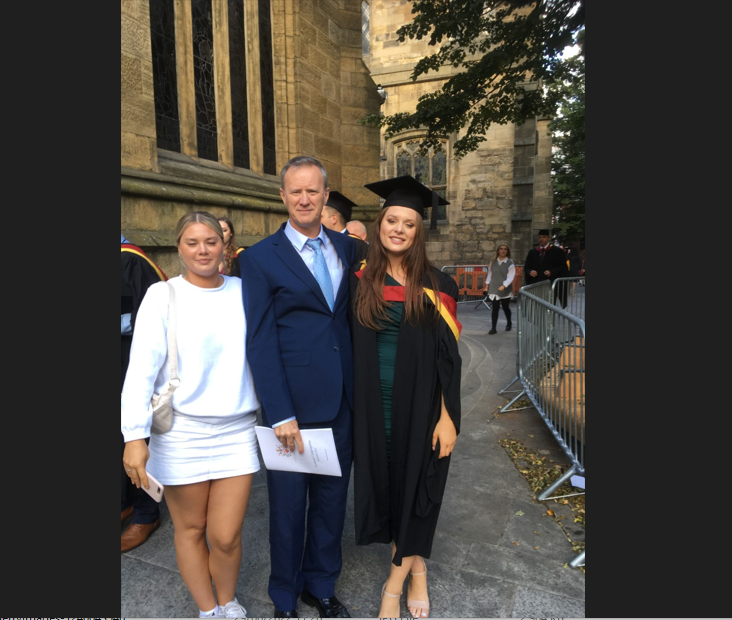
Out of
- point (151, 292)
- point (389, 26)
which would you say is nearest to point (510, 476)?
point (151, 292)

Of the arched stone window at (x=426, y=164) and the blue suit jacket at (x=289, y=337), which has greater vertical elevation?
the arched stone window at (x=426, y=164)

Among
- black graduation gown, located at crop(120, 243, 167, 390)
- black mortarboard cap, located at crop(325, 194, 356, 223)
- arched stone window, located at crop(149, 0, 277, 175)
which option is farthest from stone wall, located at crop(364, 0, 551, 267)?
black graduation gown, located at crop(120, 243, 167, 390)

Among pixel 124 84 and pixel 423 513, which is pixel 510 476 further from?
pixel 124 84

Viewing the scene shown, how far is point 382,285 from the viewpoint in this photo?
6.77 ft

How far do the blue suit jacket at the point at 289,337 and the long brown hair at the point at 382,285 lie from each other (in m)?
0.14

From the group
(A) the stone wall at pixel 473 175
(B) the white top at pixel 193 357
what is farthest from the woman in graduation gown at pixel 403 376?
(A) the stone wall at pixel 473 175

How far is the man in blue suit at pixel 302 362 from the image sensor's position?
191 centimetres

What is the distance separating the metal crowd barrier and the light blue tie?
1.53 metres

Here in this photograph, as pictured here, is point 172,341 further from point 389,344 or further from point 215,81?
point 215,81

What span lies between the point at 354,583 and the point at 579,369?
2248mm

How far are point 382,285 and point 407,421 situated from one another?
641mm

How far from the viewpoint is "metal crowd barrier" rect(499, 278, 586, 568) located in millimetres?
3311

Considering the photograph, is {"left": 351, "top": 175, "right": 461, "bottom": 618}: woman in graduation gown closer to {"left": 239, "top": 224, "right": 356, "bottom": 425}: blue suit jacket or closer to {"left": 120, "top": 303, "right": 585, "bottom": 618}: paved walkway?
{"left": 239, "top": 224, "right": 356, "bottom": 425}: blue suit jacket

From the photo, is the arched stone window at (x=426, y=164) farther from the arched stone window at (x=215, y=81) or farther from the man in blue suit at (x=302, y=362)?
the man in blue suit at (x=302, y=362)
